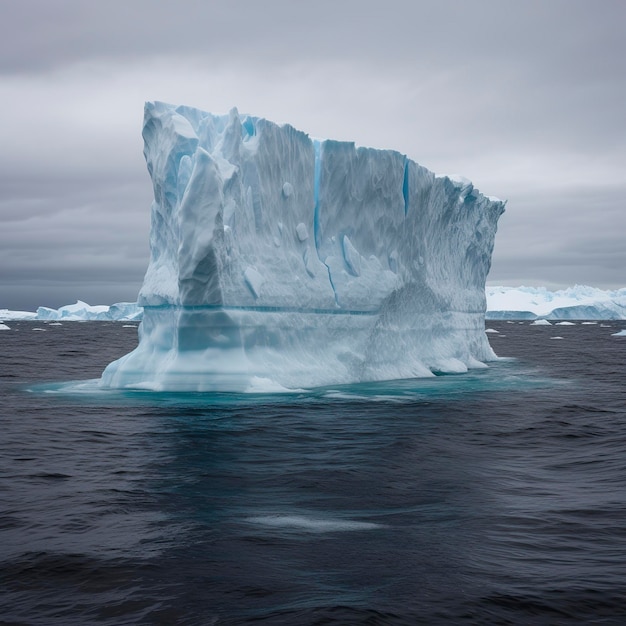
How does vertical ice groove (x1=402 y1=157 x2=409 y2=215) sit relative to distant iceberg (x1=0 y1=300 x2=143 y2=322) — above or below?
above

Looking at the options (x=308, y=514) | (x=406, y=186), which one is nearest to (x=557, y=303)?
(x=406, y=186)

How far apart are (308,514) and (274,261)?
9182 millimetres

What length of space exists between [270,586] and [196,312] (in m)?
9.34

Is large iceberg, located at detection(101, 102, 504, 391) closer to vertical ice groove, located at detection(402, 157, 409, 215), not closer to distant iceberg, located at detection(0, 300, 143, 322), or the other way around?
vertical ice groove, located at detection(402, 157, 409, 215)

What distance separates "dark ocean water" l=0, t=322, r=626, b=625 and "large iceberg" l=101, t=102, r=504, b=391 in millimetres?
1585

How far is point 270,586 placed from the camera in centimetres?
496

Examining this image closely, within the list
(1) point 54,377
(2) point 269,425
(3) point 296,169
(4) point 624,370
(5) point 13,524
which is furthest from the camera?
(4) point 624,370

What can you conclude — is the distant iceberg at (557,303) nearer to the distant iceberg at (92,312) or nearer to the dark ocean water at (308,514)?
the distant iceberg at (92,312)

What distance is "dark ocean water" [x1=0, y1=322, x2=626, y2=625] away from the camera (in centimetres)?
473

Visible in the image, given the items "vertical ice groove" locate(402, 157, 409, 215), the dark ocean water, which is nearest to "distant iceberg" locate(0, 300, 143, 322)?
"vertical ice groove" locate(402, 157, 409, 215)

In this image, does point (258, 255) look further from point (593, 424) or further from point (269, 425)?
point (593, 424)

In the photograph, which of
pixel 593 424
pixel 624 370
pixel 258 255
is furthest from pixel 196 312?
pixel 624 370

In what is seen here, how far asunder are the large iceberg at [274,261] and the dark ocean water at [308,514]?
5.20 ft

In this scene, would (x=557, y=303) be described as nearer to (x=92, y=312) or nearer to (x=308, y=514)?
(x=92, y=312)
